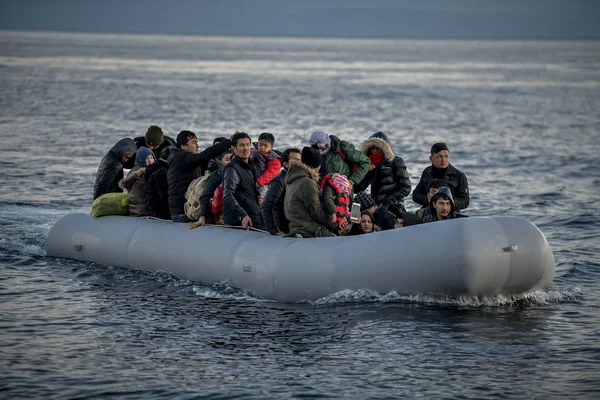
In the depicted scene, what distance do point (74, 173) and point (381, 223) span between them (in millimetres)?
13680

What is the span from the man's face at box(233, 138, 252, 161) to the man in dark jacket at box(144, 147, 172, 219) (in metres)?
1.56

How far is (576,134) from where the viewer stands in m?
39.6

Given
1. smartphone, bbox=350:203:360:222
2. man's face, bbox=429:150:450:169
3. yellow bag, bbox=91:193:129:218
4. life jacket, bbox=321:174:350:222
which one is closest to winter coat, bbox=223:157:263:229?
life jacket, bbox=321:174:350:222

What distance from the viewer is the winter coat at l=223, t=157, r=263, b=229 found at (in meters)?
13.8

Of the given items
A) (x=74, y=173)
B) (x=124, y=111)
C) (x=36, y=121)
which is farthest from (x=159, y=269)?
(x=124, y=111)

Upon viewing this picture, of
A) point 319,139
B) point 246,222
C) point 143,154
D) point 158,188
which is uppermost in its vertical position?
point 319,139

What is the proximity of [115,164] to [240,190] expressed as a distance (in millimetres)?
2812

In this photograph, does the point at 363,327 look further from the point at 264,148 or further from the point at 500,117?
the point at 500,117

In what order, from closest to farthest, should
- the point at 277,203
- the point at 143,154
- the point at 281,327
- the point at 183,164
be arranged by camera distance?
the point at 281,327
the point at 277,203
the point at 183,164
the point at 143,154

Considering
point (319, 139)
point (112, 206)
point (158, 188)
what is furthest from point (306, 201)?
point (112, 206)

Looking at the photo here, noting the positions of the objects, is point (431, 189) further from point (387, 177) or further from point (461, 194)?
point (387, 177)

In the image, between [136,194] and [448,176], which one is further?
[136,194]

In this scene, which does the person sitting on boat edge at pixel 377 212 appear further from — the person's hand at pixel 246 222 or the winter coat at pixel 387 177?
the person's hand at pixel 246 222

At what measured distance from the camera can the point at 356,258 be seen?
1270cm
